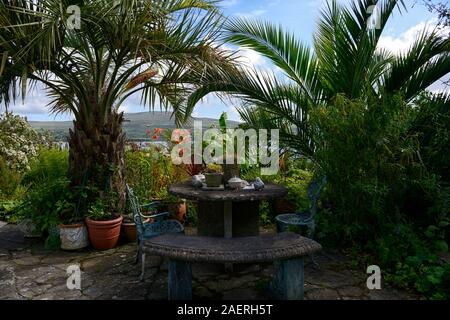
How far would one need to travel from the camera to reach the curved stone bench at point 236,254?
2750 mm

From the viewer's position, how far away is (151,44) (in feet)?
13.4

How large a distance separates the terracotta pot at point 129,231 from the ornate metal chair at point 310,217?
2046 mm

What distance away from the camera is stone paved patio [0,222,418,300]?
10.6ft

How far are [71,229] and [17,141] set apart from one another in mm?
5191

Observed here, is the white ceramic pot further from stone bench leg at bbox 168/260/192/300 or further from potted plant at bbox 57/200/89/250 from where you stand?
stone bench leg at bbox 168/260/192/300

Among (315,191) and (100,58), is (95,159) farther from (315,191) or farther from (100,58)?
(315,191)

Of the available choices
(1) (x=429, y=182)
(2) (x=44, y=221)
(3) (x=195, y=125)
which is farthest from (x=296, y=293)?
(3) (x=195, y=125)

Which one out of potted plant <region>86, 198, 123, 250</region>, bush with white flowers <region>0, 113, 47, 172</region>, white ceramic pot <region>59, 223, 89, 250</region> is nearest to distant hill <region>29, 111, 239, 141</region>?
bush with white flowers <region>0, 113, 47, 172</region>

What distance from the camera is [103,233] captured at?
14.7 feet

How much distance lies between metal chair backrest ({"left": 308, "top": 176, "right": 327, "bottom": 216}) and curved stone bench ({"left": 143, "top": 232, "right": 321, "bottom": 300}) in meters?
1.03

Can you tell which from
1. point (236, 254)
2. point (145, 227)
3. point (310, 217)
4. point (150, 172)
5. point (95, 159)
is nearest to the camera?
point (236, 254)

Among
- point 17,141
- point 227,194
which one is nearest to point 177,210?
point 227,194

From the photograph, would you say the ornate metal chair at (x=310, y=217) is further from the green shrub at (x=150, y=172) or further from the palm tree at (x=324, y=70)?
the green shrub at (x=150, y=172)

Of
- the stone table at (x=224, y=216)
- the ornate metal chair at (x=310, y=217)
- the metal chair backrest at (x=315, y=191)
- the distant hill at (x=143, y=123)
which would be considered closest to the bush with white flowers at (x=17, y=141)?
the distant hill at (x=143, y=123)
